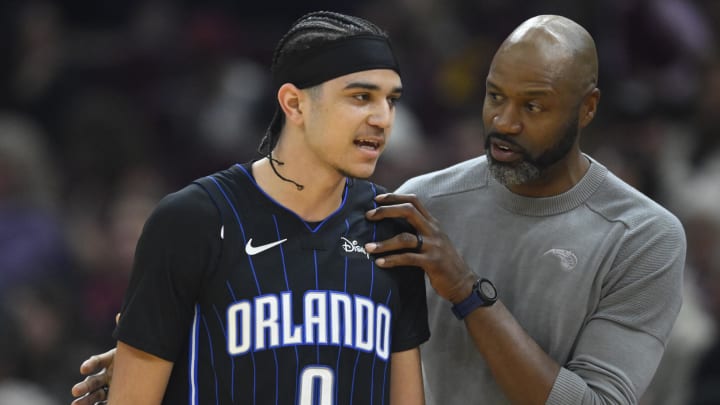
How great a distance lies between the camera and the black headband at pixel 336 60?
3426 millimetres

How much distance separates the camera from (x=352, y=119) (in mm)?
3422

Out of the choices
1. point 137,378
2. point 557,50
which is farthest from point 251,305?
point 557,50

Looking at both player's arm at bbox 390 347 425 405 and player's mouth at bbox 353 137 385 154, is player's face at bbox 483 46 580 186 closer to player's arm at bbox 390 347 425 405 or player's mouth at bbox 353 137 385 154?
player's mouth at bbox 353 137 385 154

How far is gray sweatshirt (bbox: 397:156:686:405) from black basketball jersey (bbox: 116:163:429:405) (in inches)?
19.1

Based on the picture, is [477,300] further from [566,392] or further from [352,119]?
[352,119]

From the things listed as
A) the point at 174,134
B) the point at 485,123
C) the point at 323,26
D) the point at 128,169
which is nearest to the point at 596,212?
the point at 485,123

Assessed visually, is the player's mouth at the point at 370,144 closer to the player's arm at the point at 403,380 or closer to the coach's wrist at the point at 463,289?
the coach's wrist at the point at 463,289

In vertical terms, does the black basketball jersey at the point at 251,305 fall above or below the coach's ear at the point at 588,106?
below

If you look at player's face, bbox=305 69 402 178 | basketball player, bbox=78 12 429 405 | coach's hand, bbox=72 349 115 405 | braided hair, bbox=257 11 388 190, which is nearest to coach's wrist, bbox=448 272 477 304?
basketball player, bbox=78 12 429 405

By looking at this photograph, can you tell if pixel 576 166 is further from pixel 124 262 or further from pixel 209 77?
pixel 209 77

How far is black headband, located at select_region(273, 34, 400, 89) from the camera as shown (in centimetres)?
343

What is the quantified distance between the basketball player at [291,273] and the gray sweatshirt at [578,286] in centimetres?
35

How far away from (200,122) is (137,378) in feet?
19.2

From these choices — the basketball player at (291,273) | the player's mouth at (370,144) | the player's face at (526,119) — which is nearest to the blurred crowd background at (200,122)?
the player's face at (526,119)
